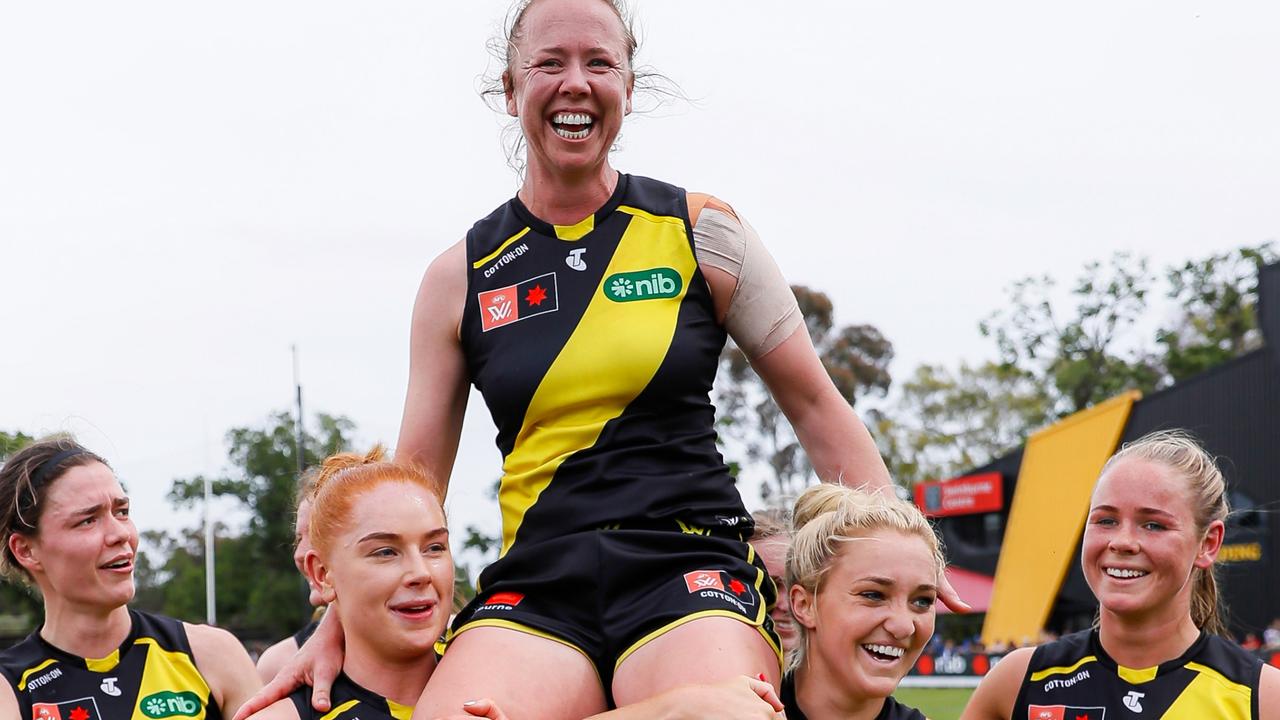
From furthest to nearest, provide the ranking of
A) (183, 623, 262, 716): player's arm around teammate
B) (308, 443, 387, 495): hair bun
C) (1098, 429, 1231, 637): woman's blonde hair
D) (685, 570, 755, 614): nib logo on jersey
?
(183, 623, 262, 716): player's arm around teammate < (1098, 429, 1231, 637): woman's blonde hair < (308, 443, 387, 495): hair bun < (685, 570, 755, 614): nib logo on jersey

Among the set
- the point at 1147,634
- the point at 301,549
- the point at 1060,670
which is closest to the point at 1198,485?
the point at 1147,634

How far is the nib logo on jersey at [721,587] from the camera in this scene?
3406mm

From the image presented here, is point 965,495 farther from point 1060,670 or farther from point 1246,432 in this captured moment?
point 1060,670

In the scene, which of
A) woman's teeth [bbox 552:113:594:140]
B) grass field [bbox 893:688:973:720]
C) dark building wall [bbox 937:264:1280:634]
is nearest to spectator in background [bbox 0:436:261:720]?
woman's teeth [bbox 552:113:594:140]

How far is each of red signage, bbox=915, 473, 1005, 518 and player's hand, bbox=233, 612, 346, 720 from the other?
111 feet

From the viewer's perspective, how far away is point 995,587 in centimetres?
3491

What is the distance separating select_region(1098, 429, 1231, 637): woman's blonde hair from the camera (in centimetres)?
445

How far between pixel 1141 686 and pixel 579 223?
2263mm

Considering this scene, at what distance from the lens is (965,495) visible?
1500 inches

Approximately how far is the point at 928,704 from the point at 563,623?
1873 centimetres

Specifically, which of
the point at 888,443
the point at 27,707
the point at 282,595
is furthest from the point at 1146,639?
the point at 888,443

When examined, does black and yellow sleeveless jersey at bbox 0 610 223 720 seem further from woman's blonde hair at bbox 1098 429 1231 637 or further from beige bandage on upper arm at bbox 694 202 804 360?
woman's blonde hair at bbox 1098 429 1231 637

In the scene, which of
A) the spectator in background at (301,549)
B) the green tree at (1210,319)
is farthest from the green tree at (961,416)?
the spectator in background at (301,549)

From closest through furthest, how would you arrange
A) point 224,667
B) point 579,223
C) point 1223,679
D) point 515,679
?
1. point 515,679
2. point 579,223
3. point 1223,679
4. point 224,667
